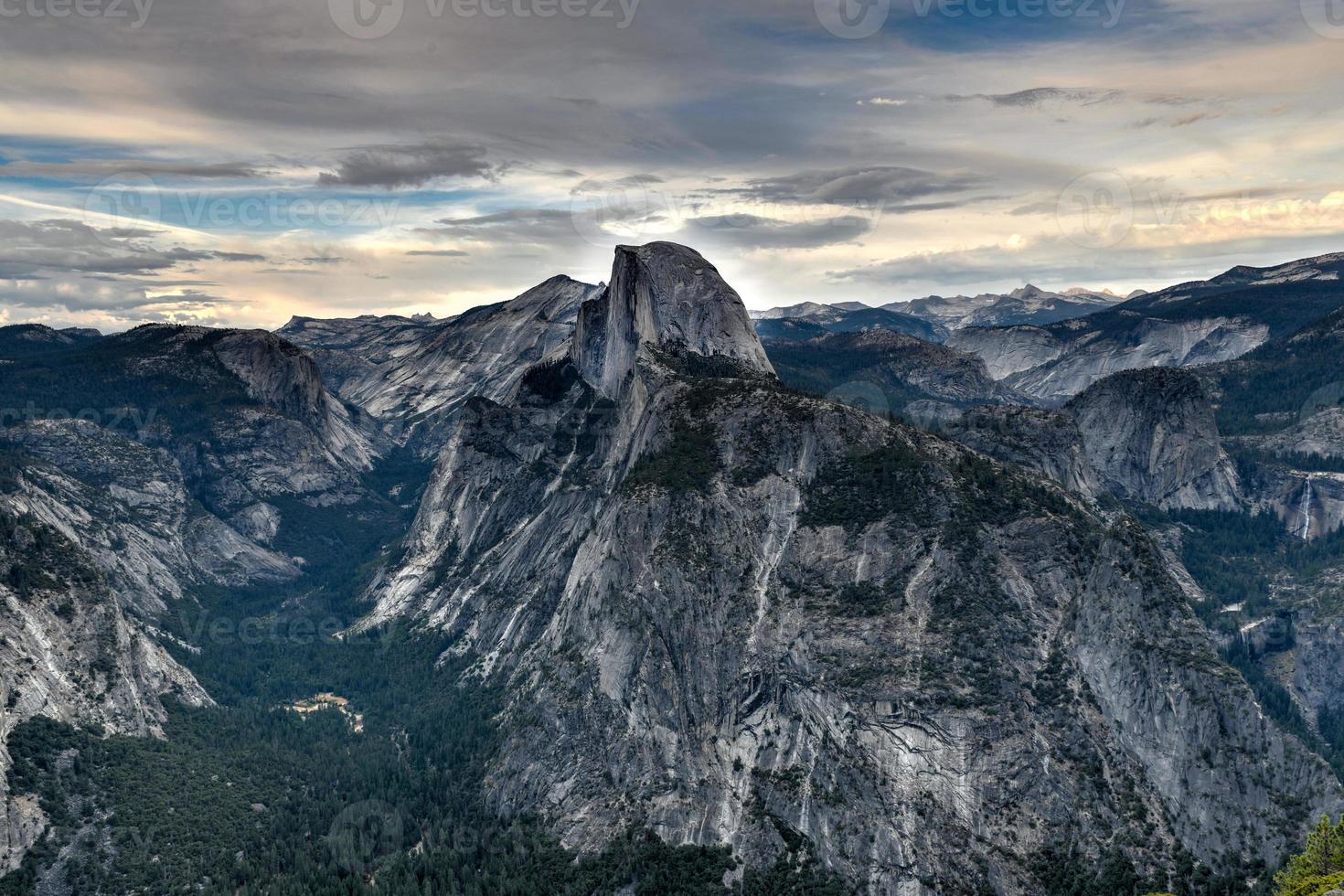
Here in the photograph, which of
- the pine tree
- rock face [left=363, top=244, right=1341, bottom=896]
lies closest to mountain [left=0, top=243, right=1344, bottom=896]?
rock face [left=363, top=244, right=1341, bottom=896]

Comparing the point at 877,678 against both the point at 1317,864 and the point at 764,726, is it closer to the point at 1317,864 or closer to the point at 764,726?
the point at 764,726

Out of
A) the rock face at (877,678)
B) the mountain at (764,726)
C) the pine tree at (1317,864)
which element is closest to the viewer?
the pine tree at (1317,864)

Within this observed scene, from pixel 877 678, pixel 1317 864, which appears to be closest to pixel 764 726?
pixel 877 678

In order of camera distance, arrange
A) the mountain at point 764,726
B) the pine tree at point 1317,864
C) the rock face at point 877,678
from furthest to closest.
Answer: the mountain at point 764,726 → the rock face at point 877,678 → the pine tree at point 1317,864

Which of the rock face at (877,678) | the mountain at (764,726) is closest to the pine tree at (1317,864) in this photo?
the mountain at (764,726)

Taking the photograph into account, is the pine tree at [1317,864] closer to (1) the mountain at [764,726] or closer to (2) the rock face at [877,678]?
(1) the mountain at [764,726]

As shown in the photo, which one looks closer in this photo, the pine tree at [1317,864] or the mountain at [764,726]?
the pine tree at [1317,864]

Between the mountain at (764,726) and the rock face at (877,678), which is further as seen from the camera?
the mountain at (764,726)

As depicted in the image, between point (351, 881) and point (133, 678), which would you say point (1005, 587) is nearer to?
point (351, 881)
